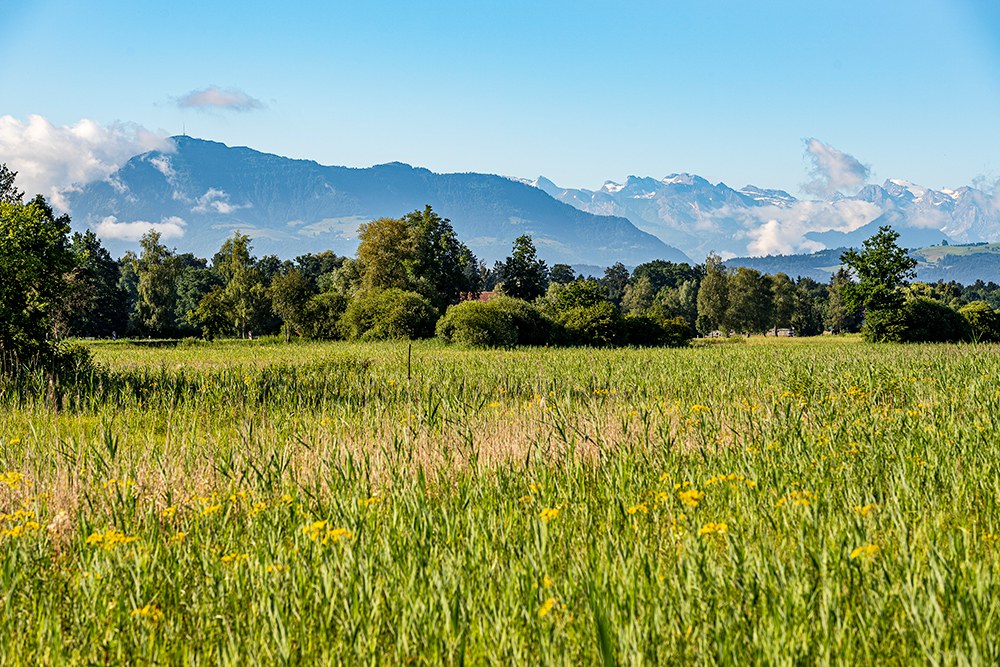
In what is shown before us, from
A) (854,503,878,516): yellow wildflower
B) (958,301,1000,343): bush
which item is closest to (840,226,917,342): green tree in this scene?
(958,301,1000,343): bush

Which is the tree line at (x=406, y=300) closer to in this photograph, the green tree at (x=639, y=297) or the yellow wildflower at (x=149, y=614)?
the green tree at (x=639, y=297)

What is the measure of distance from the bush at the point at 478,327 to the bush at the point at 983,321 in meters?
34.3

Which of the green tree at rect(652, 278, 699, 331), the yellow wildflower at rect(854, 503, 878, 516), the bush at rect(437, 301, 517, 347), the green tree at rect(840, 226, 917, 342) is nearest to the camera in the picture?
the yellow wildflower at rect(854, 503, 878, 516)

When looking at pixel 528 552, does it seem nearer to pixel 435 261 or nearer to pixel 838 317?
pixel 435 261

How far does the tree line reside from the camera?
15672 mm

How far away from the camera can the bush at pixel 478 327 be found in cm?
4028

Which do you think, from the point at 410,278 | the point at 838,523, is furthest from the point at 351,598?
the point at 410,278

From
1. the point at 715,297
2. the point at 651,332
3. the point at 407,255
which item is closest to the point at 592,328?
the point at 651,332

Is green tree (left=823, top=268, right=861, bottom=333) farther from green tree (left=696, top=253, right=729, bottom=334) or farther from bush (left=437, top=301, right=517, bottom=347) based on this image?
bush (left=437, top=301, right=517, bottom=347)

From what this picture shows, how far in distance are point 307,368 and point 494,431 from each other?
1359cm

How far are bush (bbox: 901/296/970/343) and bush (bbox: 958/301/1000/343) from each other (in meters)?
1.43

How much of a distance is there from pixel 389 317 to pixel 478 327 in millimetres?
9821

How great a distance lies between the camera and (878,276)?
4956 centimetres

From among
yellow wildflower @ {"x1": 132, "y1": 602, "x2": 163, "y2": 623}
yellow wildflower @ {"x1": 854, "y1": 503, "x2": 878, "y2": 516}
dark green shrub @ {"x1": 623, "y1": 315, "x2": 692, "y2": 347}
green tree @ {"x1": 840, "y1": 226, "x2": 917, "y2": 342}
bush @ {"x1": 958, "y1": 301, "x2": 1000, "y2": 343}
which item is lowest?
yellow wildflower @ {"x1": 132, "y1": 602, "x2": 163, "y2": 623}
